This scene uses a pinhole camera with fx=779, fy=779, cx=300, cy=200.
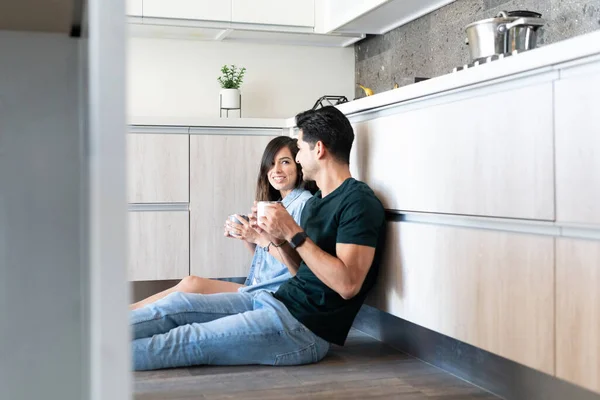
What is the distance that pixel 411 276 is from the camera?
2.48 m

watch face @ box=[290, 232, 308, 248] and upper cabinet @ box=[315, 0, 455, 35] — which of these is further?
upper cabinet @ box=[315, 0, 455, 35]

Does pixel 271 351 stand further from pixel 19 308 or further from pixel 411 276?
pixel 19 308

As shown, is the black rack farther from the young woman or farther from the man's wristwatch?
the man's wristwatch

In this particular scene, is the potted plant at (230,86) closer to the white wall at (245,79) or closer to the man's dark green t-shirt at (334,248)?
the white wall at (245,79)

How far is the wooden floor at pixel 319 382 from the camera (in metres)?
2.29

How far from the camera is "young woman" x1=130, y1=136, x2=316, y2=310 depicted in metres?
3.09

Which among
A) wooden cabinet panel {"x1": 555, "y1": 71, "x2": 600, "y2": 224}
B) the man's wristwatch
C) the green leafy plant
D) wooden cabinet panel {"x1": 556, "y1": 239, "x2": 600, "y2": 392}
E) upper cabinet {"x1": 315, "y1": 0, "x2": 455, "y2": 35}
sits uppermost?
upper cabinet {"x1": 315, "y1": 0, "x2": 455, "y2": 35}

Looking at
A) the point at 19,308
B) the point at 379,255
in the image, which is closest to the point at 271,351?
the point at 379,255

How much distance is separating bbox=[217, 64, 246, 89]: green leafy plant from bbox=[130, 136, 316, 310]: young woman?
984mm

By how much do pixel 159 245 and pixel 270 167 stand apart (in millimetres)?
767

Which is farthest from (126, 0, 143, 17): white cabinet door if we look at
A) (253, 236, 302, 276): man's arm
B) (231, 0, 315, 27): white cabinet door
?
(253, 236, 302, 276): man's arm

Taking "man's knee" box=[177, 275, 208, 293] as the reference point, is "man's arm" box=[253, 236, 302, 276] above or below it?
above

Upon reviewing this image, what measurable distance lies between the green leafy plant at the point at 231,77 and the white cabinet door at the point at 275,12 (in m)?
0.36

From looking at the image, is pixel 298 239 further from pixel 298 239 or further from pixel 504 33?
pixel 504 33
